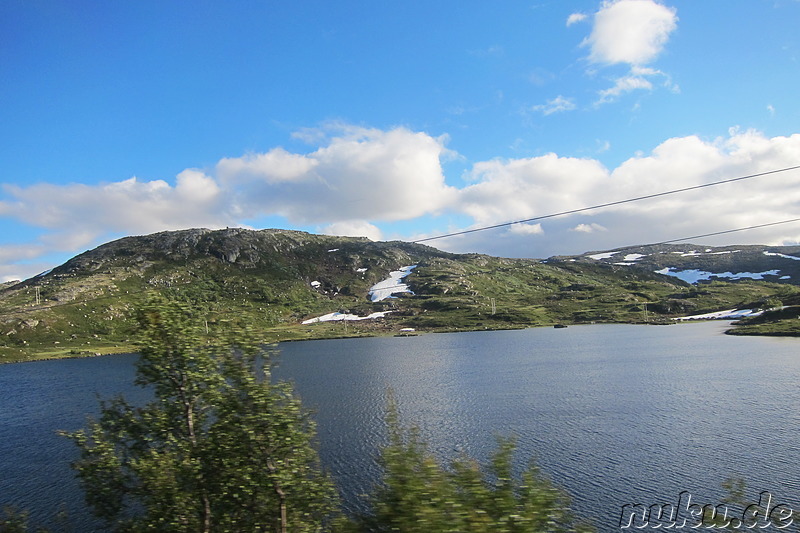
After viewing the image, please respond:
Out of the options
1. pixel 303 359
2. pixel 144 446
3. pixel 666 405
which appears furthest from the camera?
pixel 303 359

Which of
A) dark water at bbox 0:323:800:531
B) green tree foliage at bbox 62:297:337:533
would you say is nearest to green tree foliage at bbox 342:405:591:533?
green tree foliage at bbox 62:297:337:533

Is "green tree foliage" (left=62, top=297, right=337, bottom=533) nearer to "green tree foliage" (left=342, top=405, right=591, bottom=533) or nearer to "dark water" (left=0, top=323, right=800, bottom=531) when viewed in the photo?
"green tree foliage" (left=342, top=405, right=591, bottom=533)

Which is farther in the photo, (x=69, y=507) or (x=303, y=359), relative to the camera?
(x=303, y=359)

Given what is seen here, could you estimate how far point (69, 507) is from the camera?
131 ft

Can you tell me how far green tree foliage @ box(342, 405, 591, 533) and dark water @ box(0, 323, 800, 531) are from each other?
74.3 feet

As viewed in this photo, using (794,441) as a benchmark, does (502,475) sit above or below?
above

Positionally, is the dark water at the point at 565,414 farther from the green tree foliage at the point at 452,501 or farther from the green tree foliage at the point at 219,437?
the green tree foliage at the point at 452,501

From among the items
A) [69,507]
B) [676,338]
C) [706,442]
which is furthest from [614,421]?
[676,338]

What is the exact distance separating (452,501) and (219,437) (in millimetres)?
9267

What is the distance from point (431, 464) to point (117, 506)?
673 inches

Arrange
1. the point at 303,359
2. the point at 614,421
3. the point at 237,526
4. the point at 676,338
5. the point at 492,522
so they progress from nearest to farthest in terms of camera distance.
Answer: the point at 492,522, the point at 237,526, the point at 614,421, the point at 303,359, the point at 676,338

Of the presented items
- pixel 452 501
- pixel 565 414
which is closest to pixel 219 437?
pixel 452 501

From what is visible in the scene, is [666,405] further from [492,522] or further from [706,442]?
[492,522]

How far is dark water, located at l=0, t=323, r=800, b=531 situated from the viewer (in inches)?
1599
